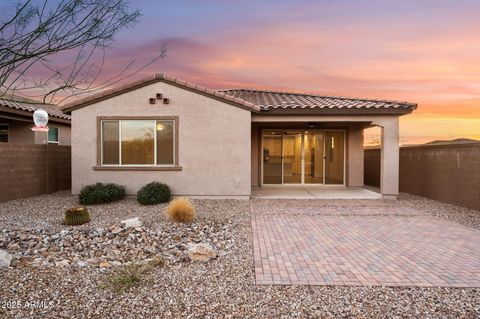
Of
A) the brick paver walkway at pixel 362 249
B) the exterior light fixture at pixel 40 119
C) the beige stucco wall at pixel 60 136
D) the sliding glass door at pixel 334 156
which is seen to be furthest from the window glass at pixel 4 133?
the sliding glass door at pixel 334 156

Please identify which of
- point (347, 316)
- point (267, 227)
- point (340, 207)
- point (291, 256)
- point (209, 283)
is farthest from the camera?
point (340, 207)

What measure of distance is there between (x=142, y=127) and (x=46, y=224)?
5.14m

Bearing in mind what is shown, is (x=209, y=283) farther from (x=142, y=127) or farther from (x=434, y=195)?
(x=434, y=195)

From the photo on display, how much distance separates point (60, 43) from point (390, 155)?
12259 mm

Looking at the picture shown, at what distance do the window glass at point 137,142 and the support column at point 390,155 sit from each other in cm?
877

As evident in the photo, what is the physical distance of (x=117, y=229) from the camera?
26.3ft

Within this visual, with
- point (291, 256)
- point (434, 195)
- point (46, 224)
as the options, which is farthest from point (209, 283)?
point (434, 195)

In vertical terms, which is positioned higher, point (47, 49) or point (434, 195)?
point (47, 49)

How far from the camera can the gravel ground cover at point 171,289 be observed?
414cm

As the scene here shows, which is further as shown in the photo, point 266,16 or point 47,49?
point 266,16

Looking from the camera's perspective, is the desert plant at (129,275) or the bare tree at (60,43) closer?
the bare tree at (60,43)

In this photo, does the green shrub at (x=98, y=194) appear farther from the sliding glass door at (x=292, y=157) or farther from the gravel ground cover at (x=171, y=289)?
the sliding glass door at (x=292, y=157)

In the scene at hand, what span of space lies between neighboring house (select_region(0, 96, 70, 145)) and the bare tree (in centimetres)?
1250

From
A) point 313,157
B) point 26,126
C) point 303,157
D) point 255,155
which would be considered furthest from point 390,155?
point 26,126
